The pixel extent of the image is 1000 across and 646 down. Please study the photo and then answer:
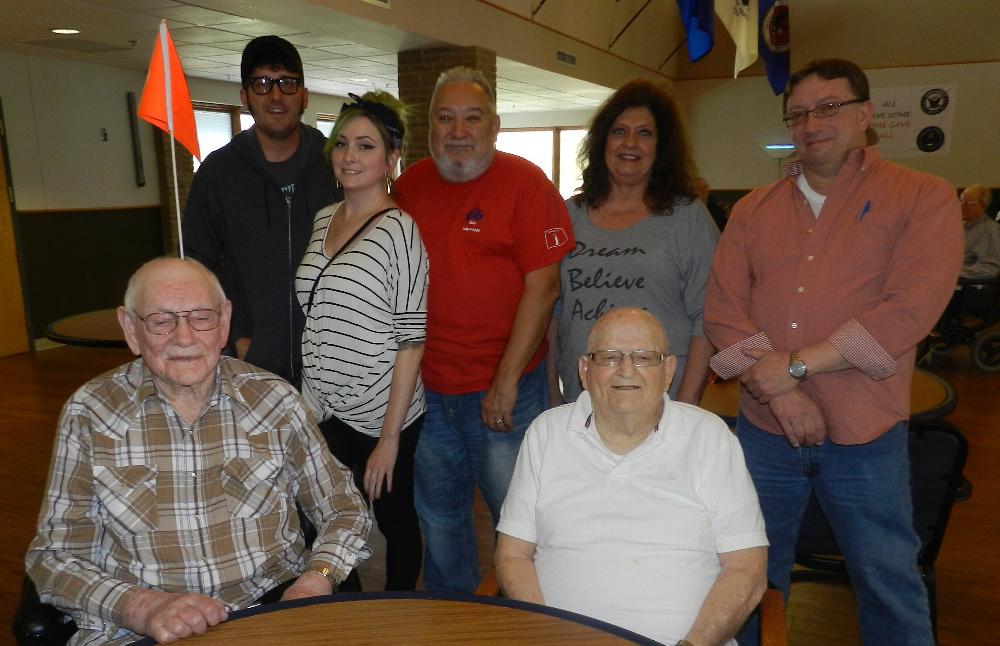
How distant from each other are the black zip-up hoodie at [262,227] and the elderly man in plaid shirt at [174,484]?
21.2 inches

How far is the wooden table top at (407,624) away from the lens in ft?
3.80

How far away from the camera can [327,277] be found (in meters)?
1.87

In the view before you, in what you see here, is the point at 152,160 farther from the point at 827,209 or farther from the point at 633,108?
the point at 827,209

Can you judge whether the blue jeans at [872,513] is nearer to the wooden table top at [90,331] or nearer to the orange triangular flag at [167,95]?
the orange triangular flag at [167,95]

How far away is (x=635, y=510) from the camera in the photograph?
148 centimetres

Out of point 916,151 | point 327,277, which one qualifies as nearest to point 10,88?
point 327,277

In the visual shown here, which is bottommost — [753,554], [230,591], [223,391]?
[230,591]

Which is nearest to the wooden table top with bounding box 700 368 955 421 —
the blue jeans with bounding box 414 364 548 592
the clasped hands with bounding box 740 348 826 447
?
the clasped hands with bounding box 740 348 826 447

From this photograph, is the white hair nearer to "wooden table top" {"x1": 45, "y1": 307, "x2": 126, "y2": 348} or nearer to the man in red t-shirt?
the man in red t-shirt

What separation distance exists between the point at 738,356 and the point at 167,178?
8973 millimetres

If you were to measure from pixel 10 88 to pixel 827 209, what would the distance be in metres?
8.10

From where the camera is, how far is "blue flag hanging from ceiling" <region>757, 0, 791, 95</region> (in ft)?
32.1

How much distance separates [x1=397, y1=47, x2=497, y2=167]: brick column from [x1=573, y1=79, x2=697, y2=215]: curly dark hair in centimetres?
561

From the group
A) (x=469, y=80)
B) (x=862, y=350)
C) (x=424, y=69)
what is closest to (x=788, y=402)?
(x=862, y=350)
